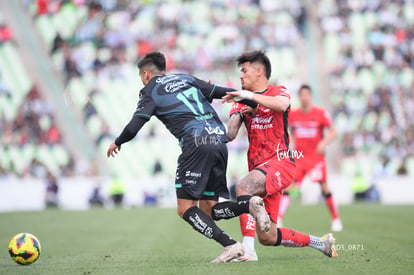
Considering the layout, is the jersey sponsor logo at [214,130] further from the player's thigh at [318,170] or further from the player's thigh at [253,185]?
the player's thigh at [318,170]

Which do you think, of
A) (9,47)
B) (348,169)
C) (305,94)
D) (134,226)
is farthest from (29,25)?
(305,94)

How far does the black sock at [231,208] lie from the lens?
7.23 metres

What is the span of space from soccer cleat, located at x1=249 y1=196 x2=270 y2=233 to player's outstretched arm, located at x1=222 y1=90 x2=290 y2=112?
1035 millimetres

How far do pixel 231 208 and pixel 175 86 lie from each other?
4.90 ft

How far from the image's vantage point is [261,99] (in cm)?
729

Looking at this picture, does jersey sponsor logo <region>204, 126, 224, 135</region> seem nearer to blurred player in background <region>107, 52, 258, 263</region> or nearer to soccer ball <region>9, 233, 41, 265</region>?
blurred player in background <region>107, 52, 258, 263</region>

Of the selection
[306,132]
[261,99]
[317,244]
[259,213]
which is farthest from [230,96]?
[306,132]

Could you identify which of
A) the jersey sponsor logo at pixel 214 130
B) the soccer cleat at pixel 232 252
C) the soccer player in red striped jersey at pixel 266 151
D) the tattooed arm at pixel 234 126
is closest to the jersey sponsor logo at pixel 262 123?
the soccer player in red striped jersey at pixel 266 151

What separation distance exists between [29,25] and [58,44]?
1896 mm

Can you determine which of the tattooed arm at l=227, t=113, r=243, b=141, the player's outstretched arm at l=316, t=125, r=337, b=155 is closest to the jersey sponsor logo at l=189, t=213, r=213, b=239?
the tattooed arm at l=227, t=113, r=243, b=141

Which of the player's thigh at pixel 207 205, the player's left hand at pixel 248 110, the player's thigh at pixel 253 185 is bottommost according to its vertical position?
the player's thigh at pixel 207 205

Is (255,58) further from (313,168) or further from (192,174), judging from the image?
(313,168)

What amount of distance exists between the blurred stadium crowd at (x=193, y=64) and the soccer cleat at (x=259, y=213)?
20.8 m

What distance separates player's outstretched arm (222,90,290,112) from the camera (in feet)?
23.9
